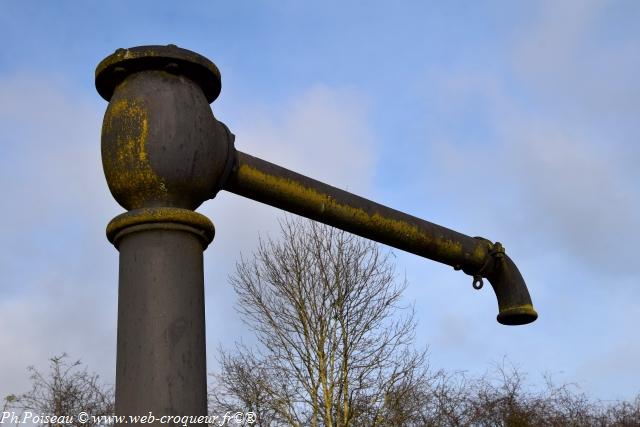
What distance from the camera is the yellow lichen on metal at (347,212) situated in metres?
3.17

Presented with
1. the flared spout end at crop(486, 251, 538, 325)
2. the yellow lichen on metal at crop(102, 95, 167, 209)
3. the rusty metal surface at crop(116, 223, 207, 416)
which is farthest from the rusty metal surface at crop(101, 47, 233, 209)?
the flared spout end at crop(486, 251, 538, 325)

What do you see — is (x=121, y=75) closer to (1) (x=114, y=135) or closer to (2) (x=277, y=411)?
(1) (x=114, y=135)

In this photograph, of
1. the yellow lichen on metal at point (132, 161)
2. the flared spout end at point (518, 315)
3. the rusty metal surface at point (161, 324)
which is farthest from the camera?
the flared spout end at point (518, 315)

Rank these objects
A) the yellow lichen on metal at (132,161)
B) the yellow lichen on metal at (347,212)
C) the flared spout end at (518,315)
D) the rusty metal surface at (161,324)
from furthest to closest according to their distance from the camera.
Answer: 1. the flared spout end at (518,315)
2. the yellow lichen on metal at (347,212)
3. the yellow lichen on metal at (132,161)
4. the rusty metal surface at (161,324)

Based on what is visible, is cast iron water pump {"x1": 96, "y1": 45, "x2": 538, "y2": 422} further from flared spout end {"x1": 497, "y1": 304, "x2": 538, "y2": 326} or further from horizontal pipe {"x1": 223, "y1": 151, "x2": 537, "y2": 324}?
flared spout end {"x1": 497, "y1": 304, "x2": 538, "y2": 326}

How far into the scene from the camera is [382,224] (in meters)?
3.58

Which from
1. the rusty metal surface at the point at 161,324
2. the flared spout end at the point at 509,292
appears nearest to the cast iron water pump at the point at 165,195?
the rusty metal surface at the point at 161,324

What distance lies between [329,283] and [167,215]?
14.8 metres

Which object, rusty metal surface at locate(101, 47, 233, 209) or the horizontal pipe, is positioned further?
the horizontal pipe

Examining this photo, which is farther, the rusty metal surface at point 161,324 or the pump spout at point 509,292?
the pump spout at point 509,292

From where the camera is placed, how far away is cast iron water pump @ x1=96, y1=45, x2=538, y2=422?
2.59 metres

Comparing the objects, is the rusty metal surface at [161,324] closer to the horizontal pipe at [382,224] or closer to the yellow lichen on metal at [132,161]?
the yellow lichen on metal at [132,161]

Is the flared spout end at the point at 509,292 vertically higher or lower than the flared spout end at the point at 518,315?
higher

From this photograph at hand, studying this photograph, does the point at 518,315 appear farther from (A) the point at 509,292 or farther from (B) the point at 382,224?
(B) the point at 382,224
